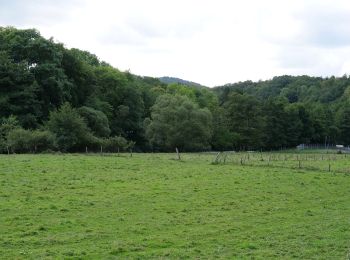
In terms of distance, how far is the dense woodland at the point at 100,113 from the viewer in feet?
221

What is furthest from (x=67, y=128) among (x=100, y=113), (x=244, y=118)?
(x=244, y=118)

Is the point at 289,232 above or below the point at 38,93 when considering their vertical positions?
below

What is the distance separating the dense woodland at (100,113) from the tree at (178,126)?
205 mm

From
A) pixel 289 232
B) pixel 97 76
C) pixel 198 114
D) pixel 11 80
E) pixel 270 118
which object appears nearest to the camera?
pixel 289 232

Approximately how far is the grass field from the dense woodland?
27589mm

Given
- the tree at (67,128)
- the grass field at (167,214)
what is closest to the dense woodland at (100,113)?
the tree at (67,128)

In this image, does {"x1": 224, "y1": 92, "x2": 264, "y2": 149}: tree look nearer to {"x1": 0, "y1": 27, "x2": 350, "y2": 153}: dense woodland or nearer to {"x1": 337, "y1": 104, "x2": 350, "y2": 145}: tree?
{"x1": 0, "y1": 27, "x2": 350, "y2": 153}: dense woodland

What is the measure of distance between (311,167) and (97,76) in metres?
69.7

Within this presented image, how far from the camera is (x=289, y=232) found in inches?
766

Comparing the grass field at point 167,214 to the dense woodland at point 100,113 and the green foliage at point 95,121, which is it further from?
the green foliage at point 95,121

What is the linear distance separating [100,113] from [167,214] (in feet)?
218

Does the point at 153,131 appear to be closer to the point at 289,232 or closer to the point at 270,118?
the point at 270,118

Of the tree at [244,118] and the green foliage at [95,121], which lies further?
the tree at [244,118]

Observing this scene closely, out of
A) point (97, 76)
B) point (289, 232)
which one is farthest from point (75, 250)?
point (97, 76)
